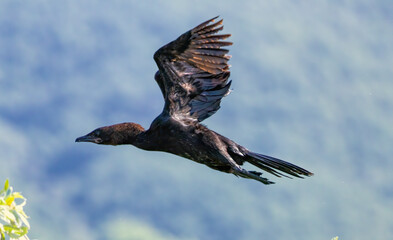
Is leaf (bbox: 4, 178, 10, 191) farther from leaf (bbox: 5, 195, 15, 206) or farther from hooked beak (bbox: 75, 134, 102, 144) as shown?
hooked beak (bbox: 75, 134, 102, 144)

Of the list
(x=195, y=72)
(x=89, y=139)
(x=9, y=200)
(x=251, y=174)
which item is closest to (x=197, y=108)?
(x=195, y=72)

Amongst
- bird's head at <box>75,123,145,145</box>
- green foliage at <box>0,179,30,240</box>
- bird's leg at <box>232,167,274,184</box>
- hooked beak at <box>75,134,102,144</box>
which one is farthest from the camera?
hooked beak at <box>75,134,102,144</box>

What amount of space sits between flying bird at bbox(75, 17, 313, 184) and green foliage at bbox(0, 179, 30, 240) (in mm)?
3244

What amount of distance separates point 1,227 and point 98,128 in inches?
160

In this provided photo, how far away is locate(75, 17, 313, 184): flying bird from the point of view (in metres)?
5.77

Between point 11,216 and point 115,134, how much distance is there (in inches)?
152

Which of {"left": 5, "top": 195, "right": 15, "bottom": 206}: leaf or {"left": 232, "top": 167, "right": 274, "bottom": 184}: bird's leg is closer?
{"left": 5, "top": 195, "right": 15, "bottom": 206}: leaf

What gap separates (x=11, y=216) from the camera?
8.37 feet

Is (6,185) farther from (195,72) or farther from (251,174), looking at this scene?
(195,72)

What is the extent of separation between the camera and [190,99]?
6137 mm

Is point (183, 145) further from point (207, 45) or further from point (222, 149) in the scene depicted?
point (207, 45)

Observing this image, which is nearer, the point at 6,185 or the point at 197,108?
the point at 6,185

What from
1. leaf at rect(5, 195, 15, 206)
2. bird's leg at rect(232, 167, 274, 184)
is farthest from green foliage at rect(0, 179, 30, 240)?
bird's leg at rect(232, 167, 274, 184)

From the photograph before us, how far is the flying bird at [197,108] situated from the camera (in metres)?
5.77
